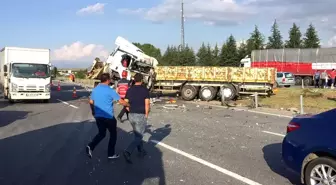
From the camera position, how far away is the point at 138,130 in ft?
24.9

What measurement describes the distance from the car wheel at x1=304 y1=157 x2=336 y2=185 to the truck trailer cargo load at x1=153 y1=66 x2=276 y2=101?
1661 centimetres

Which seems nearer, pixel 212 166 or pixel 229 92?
pixel 212 166

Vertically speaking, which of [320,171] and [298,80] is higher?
[298,80]

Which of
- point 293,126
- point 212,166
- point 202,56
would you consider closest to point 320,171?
point 293,126

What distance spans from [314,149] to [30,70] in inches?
747

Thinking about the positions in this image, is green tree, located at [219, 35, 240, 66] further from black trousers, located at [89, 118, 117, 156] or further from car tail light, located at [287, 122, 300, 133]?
car tail light, located at [287, 122, 300, 133]

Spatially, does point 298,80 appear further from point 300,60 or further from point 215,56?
point 215,56

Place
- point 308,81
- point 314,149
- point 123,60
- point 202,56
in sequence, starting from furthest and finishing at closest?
point 202,56 → point 308,81 → point 123,60 → point 314,149

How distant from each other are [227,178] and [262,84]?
17.5 metres

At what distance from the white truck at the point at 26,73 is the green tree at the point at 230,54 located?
41.3 metres

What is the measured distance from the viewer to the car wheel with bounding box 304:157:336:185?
17.0ft

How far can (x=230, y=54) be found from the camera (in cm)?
6041

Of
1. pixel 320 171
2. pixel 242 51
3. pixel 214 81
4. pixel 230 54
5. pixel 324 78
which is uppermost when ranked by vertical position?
pixel 242 51

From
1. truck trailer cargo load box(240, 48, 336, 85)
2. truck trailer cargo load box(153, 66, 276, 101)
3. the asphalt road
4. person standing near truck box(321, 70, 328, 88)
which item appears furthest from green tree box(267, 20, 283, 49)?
the asphalt road
